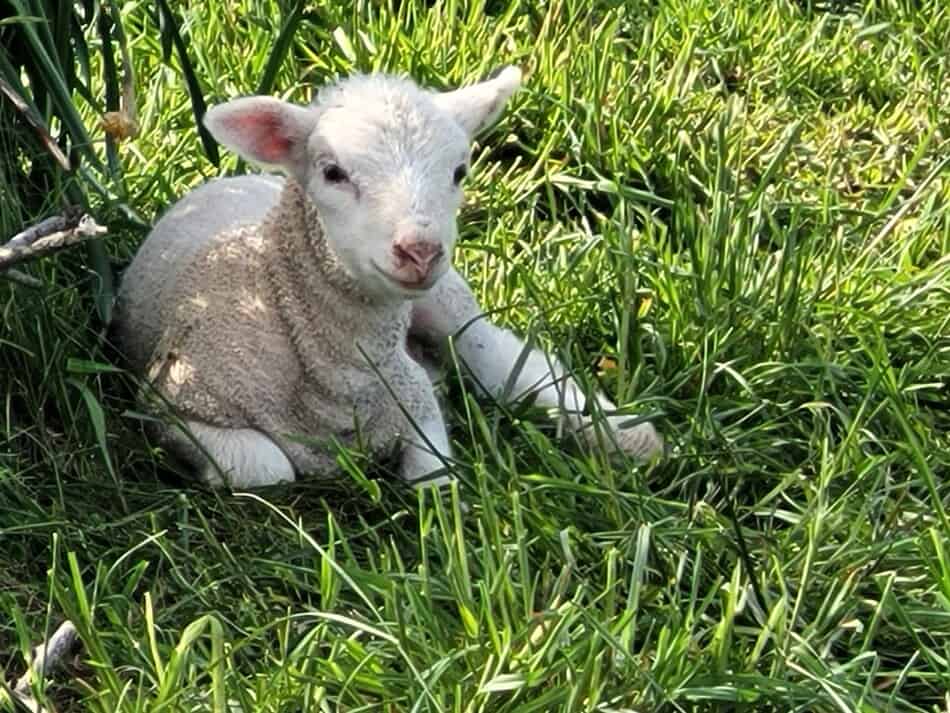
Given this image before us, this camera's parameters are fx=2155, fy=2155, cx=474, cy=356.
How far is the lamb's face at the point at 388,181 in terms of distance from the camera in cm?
427

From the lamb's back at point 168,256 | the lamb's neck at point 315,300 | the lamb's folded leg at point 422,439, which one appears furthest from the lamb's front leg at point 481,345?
the lamb's back at point 168,256

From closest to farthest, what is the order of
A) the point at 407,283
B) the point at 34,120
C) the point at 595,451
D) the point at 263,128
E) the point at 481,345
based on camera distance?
the point at 34,120, the point at 407,283, the point at 263,128, the point at 595,451, the point at 481,345

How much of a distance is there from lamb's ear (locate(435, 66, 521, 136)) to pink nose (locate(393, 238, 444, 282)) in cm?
48

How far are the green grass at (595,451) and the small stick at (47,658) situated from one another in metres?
0.06

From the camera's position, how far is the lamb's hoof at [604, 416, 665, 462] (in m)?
4.63

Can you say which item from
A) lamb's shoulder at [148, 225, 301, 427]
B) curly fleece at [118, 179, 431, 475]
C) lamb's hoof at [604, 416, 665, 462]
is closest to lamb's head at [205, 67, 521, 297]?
curly fleece at [118, 179, 431, 475]

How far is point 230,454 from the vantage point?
4.48m

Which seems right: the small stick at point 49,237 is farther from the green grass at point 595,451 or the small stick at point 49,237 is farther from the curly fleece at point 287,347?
the curly fleece at point 287,347

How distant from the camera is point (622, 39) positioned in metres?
6.56

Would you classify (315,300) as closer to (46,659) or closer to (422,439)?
(422,439)

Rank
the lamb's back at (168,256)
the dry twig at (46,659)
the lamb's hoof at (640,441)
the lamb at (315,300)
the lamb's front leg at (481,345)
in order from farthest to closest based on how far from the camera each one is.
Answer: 1. the lamb's front leg at (481,345)
2. the lamb's back at (168,256)
3. the lamb's hoof at (640,441)
4. the lamb at (315,300)
5. the dry twig at (46,659)

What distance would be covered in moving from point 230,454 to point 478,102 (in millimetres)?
937

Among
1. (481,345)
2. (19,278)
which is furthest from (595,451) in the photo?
(19,278)

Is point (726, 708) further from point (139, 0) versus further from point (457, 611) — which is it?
point (139, 0)
